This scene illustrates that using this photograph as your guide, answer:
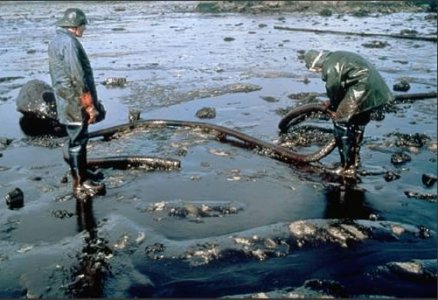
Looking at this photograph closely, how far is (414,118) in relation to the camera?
10609 mm

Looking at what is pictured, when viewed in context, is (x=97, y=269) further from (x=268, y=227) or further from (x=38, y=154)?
(x=38, y=154)

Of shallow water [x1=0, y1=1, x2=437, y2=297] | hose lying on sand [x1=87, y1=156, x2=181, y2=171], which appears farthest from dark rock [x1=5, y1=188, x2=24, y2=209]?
hose lying on sand [x1=87, y1=156, x2=181, y2=171]

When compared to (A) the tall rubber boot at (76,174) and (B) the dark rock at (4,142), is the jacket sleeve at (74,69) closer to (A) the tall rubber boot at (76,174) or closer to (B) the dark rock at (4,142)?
(A) the tall rubber boot at (76,174)

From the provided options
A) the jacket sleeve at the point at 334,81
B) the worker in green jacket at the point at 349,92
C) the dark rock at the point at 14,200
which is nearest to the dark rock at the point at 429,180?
the worker in green jacket at the point at 349,92

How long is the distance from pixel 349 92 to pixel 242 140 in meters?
2.46

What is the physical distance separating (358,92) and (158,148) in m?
3.91

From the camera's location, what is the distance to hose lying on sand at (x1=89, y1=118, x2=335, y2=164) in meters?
7.94

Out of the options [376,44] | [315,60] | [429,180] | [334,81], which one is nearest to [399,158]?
[429,180]

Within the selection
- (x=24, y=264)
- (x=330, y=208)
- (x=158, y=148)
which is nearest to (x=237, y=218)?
(x=330, y=208)

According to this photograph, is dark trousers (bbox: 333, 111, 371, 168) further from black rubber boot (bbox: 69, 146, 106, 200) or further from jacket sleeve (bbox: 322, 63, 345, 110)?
black rubber boot (bbox: 69, 146, 106, 200)

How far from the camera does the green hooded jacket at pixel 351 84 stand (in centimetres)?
711

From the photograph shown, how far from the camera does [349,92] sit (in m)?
7.21

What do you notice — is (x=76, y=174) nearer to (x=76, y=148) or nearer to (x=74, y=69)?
(x=76, y=148)

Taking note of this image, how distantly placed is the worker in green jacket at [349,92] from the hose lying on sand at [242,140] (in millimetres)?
372
